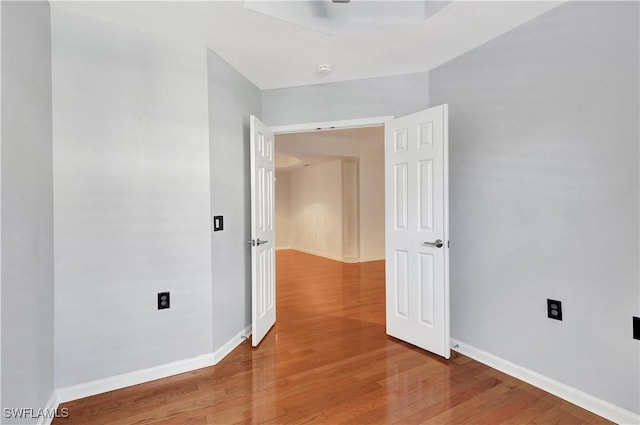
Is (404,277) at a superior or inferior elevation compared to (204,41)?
inferior

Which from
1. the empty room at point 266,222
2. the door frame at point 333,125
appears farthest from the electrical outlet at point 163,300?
the door frame at point 333,125

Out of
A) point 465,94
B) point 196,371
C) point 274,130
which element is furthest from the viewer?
point 274,130

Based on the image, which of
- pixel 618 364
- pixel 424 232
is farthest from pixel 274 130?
pixel 618 364

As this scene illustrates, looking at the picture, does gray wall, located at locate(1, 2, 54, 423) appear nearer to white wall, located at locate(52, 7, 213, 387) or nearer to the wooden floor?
white wall, located at locate(52, 7, 213, 387)

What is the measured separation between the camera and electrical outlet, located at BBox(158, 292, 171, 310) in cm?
220

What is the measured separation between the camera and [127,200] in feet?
6.82

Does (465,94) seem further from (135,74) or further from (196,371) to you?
(196,371)

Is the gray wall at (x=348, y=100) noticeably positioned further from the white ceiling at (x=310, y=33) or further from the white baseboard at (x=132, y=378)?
the white baseboard at (x=132, y=378)

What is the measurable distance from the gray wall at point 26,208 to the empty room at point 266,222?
0.05ft

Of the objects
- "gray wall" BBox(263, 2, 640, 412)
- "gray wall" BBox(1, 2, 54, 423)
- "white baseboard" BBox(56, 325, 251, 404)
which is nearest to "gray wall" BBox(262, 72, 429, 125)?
"gray wall" BBox(263, 2, 640, 412)

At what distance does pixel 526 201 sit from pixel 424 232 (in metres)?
0.74

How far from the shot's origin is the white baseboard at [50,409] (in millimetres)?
1648

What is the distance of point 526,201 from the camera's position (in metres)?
2.12

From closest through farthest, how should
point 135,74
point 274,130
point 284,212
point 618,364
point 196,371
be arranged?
point 618,364
point 135,74
point 196,371
point 274,130
point 284,212
